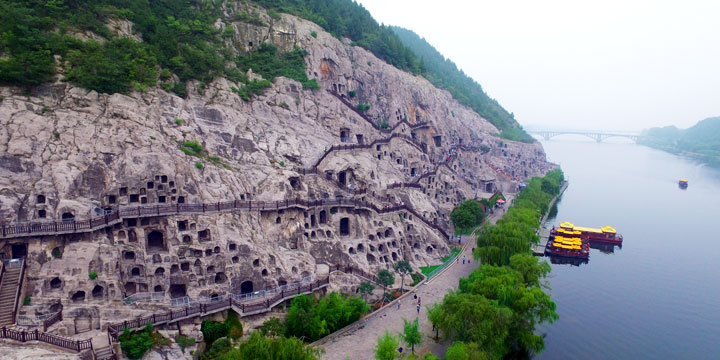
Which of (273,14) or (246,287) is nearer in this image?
(246,287)

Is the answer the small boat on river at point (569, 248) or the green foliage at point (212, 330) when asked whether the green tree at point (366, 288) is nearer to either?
the green foliage at point (212, 330)

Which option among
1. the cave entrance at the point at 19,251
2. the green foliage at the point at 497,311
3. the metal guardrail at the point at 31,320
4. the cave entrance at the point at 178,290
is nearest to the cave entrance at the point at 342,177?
the green foliage at the point at 497,311

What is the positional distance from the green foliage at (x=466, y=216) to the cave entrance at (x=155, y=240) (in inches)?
1768

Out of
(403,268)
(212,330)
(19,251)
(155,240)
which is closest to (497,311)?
(403,268)

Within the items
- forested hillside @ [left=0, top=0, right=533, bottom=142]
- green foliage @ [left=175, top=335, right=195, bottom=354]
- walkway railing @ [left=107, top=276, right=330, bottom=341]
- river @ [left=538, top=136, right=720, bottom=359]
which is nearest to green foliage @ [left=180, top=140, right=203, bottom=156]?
forested hillside @ [left=0, top=0, right=533, bottom=142]

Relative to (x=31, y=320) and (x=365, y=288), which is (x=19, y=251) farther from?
(x=365, y=288)

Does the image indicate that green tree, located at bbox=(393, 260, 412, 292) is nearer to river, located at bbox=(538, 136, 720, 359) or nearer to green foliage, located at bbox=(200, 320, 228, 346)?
river, located at bbox=(538, 136, 720, 359)

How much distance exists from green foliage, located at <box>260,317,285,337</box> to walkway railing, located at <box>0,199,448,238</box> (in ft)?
44.2

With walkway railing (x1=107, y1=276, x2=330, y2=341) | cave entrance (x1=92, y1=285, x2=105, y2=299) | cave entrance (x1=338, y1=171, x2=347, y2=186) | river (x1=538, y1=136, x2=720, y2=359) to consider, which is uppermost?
cave entrance (x1=338, y1=171, x2=347, y2=186)

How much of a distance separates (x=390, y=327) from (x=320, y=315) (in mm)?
7481

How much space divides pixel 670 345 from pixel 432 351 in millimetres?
29198

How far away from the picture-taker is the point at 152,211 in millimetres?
43062

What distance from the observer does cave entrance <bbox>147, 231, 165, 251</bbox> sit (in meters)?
44.7

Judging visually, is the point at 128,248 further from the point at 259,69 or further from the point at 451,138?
the point at 451,138
